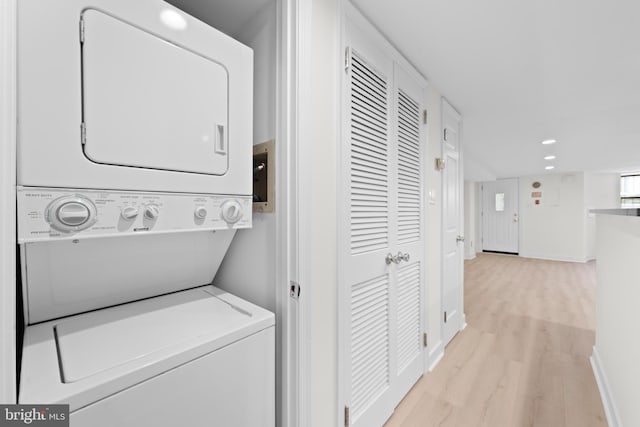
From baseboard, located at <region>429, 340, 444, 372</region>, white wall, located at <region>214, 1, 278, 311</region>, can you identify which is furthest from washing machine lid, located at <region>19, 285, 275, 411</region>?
baseboard, located at <region>429, 340, 444, 372</region>

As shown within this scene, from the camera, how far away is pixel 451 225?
8.41ft

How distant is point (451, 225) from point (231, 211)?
2286 millimetres

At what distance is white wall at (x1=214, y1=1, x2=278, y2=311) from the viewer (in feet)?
3.43

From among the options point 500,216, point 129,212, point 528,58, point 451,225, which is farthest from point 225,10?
point 500,216

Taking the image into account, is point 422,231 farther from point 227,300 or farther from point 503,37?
point 227,300

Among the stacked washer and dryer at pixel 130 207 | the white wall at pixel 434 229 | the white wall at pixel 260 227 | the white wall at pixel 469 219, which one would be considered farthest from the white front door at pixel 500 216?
the stacked washer and dryer at pixel 130 207

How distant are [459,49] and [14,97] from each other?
2009 mm

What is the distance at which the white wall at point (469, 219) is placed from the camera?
23.0 ft

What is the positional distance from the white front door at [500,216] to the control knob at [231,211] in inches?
342

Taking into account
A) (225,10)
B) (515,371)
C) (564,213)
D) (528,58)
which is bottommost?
(515,371)

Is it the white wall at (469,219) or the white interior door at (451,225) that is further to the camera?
the white wall at (469,219)

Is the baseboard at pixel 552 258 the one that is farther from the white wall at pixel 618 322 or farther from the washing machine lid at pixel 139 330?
the washing machine lid at pixel 139 330

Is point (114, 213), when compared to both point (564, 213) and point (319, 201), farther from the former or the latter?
point (564, 213)

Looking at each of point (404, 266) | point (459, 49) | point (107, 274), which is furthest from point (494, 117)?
point (107, 274)
